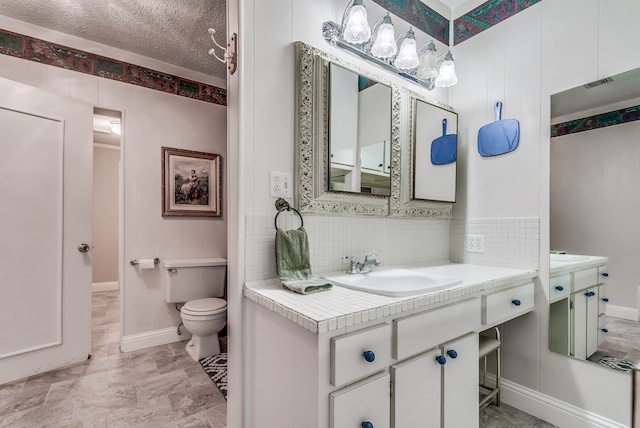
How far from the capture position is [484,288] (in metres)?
1.33

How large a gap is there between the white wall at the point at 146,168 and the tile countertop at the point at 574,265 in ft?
8.83

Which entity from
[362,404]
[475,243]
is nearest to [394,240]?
[475,243]

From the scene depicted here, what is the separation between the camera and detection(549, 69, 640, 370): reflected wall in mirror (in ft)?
4.53

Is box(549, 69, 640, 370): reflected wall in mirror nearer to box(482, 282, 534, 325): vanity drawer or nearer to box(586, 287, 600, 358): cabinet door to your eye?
box(586, 287, 600, 358): cabinet door

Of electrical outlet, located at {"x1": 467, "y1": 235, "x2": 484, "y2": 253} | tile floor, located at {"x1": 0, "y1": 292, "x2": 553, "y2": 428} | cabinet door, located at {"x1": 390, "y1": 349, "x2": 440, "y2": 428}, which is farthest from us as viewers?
electrical outlet, located at {"x1": 467, "y1": 235, "x2": 484, "y2": 253}

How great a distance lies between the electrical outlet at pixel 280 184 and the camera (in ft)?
4.29

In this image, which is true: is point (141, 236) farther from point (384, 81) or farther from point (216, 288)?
point (384, 81)

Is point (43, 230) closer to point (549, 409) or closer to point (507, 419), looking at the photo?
point (507, 419)

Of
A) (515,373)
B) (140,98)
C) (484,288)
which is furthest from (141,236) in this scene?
(515,373)

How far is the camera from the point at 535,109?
1674 millimetres

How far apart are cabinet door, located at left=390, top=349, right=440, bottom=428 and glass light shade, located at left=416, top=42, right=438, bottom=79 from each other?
1549 mm

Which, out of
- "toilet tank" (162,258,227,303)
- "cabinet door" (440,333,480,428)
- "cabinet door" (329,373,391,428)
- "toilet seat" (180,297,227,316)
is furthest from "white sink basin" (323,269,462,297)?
"toilet tank" (162,258,227,303)

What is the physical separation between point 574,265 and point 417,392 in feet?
3.88

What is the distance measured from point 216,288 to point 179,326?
0.47 meters
